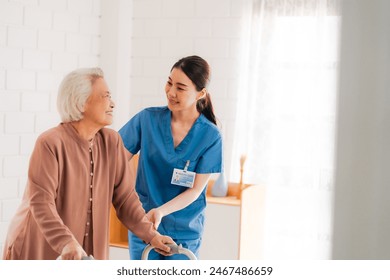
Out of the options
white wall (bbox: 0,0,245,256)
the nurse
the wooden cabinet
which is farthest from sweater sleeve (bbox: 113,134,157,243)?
white wall (bbox: 0,0,245,256)

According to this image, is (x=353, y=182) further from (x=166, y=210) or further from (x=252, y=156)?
(x=252, y=156)

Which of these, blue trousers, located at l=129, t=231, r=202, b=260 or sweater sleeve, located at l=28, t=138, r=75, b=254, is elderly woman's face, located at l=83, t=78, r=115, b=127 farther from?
blue trousers, located at l=129, t=231, r=202, b=260

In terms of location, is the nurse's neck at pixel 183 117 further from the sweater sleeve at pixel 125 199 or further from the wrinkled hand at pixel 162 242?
the wrinkled hand at pixel 162 242

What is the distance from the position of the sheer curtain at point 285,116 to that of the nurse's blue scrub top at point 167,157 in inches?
37.8

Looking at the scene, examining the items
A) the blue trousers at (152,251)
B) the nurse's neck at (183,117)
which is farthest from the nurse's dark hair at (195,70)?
the blue trousers at (152,251)

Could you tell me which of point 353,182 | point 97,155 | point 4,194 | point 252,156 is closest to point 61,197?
point 97,155

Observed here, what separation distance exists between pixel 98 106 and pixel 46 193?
1.11 ft

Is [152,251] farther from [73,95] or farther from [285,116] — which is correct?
[285,116]

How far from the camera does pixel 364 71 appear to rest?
0.21 m

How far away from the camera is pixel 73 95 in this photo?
1708 mm

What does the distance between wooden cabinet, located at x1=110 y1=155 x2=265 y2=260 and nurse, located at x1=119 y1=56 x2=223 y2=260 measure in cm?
59

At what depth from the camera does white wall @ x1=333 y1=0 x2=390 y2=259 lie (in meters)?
0.21

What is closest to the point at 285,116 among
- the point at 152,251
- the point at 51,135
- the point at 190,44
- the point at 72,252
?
the point at 190,44

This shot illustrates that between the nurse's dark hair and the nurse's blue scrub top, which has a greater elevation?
the nurse's dark hair
